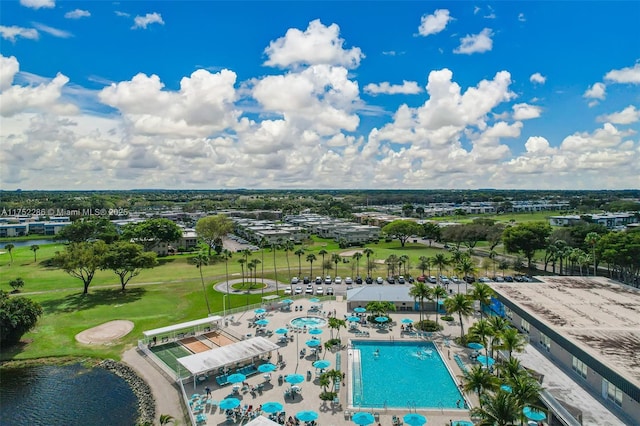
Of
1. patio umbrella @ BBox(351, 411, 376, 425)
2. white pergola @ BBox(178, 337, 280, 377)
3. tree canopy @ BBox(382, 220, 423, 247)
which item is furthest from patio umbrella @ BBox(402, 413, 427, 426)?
tree canopy @ BBox(382, 220, 423, 247)

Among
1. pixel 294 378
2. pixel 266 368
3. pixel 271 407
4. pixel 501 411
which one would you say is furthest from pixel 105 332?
pixel 501 411

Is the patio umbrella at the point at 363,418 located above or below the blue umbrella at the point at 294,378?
below

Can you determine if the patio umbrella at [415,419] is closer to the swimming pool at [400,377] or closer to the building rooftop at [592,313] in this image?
the swimming pool at [400,377]

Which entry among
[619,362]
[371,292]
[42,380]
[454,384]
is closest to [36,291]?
[42,380]

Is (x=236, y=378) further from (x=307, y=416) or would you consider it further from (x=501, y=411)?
(x=501, y=411)

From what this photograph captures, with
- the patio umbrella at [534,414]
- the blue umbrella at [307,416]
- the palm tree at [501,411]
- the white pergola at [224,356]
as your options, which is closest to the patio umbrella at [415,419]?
the blue umbrella at [307,416]

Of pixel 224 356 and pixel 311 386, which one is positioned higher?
pixel 224 356
